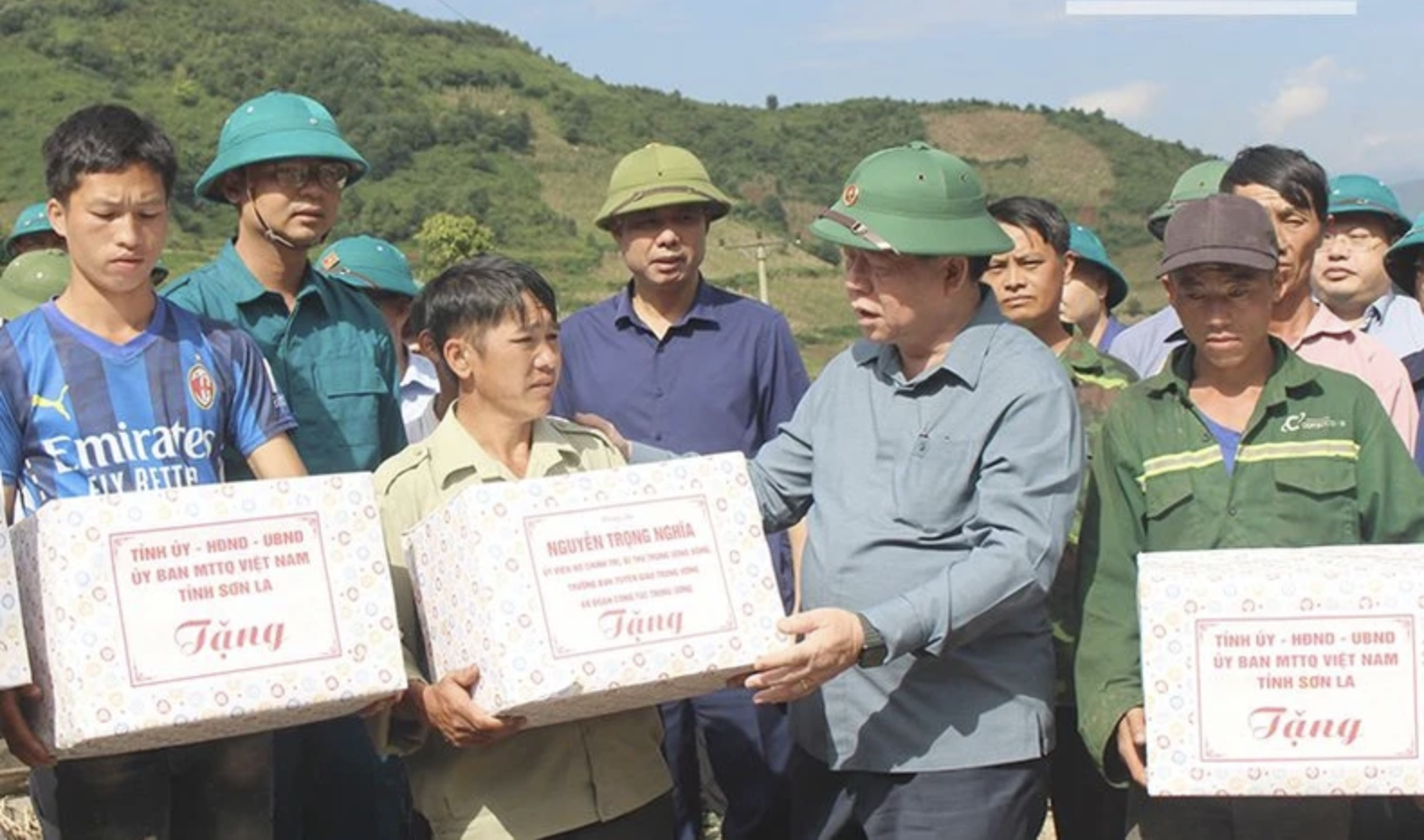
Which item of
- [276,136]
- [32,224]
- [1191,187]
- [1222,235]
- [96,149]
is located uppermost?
[32,224]

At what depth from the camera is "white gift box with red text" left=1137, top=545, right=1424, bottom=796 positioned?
3.31 meters

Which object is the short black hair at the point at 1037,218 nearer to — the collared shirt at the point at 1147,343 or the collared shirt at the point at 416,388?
the collared shirt at the point at 1147,343

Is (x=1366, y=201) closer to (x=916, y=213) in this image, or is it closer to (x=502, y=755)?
(x=916, y=213)

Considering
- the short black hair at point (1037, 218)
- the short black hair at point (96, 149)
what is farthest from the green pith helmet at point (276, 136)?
the short black hair at point (1037, 218)

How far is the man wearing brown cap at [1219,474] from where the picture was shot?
361cm

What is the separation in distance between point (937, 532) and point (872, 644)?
33 centimetres

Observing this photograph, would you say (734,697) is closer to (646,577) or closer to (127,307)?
(646,577)

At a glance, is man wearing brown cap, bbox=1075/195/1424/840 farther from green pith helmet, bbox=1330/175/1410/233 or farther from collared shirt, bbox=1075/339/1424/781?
green pith helmet, bbox=1330/175/1410/233

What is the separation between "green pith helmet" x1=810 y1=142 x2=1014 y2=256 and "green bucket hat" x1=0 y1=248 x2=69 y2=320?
12.0 ft

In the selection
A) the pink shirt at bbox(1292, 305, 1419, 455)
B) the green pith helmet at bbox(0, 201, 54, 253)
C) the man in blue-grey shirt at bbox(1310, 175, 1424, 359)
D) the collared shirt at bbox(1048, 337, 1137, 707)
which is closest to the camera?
the collared shirt at bbox(1048, 337, 1137, 707)

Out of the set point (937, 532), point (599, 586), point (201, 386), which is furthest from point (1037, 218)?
point (201, 386)

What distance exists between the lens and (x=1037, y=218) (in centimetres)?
532

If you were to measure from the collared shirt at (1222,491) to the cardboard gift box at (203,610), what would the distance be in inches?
62.0

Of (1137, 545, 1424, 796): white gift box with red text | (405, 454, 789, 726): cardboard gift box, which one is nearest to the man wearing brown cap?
(1137, 545, 1424, 796): white gift box with red text
